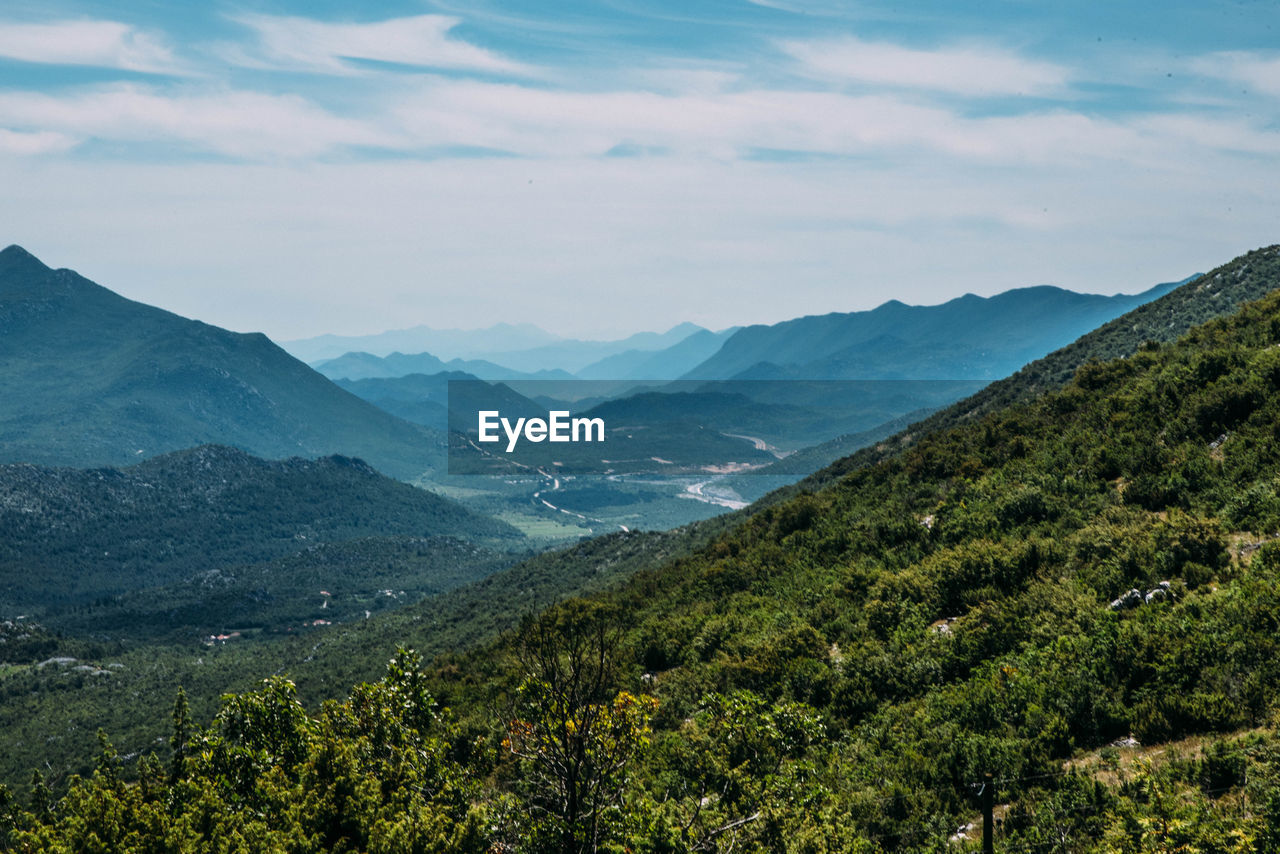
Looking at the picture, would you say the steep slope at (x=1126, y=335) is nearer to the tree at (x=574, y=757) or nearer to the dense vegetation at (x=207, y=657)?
the dense vegetation at (x=207, y=657)

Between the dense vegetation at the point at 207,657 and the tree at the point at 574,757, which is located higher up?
the tree at the point at 574,757

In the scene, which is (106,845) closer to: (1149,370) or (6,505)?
(1149,370)

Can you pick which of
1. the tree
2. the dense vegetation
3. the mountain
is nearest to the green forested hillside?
the tree

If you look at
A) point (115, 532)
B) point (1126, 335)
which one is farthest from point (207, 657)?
point (1126, 335)

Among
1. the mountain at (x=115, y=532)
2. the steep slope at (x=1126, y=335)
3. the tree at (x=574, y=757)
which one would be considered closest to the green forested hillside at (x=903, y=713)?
the tree at (x=574, y=757)

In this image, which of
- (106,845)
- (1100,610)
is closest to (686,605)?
(1100,610)

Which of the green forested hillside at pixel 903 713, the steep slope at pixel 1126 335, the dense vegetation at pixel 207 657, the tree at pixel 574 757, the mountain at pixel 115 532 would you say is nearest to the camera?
the tree at pixel 574 757

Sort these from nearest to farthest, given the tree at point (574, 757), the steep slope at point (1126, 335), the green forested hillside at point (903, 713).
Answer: the tree at point (574, 757)
the green forested hillside at point (903, 713)
the steep slope at point (1126, 335)

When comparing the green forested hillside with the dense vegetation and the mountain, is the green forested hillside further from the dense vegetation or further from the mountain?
the mountain

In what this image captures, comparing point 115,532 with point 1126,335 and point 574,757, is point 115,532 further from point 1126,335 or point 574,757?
point 574,757
